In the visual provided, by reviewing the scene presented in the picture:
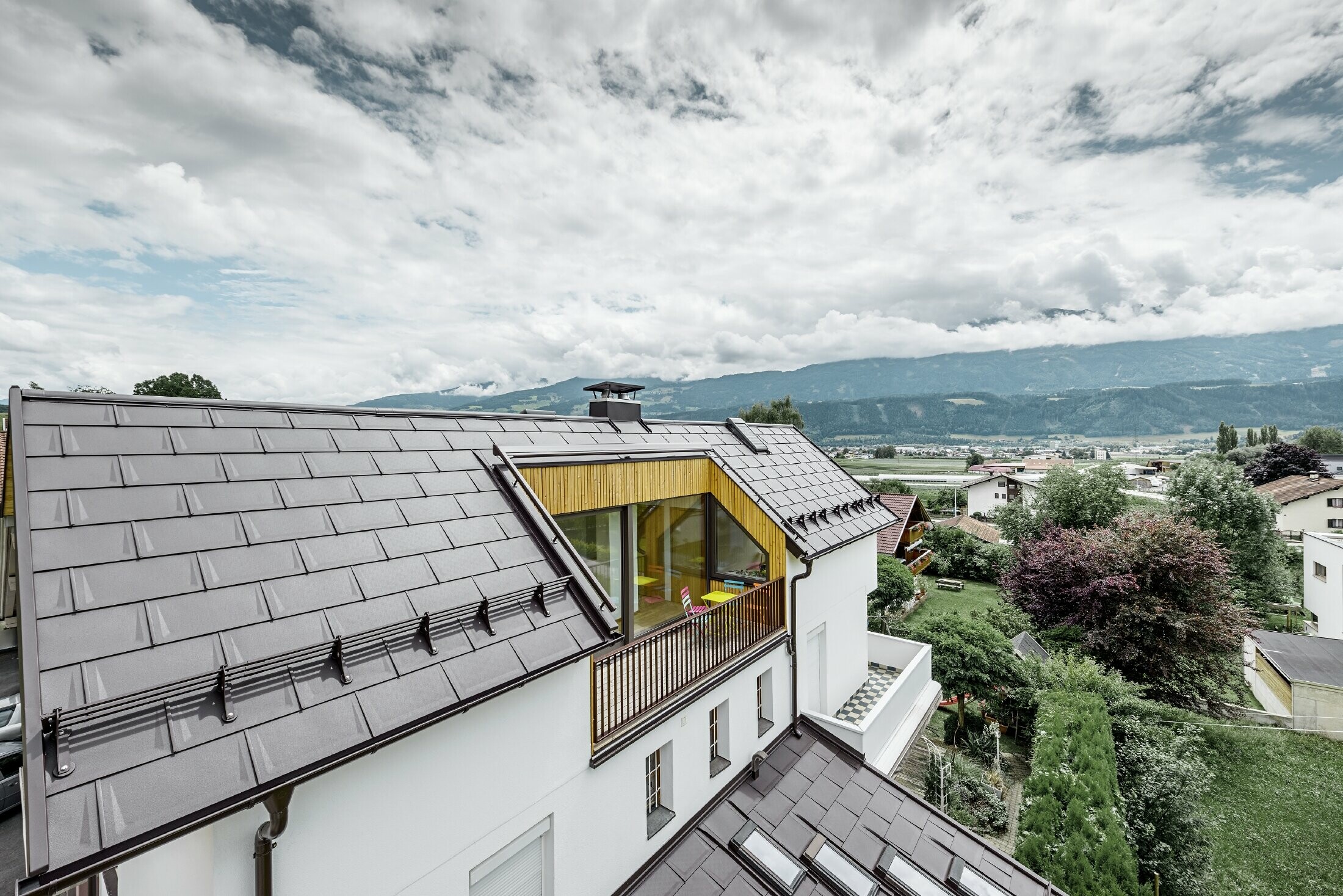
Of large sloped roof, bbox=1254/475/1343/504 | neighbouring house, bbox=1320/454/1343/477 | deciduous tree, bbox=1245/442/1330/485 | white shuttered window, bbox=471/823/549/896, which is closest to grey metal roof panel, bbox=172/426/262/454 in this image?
white shuttered window, bbox=471/823/549/896

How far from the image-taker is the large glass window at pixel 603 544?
8.49 m

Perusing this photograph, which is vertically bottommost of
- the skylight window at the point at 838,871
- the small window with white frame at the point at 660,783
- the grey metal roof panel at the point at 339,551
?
the skylight window at the point at 838,871

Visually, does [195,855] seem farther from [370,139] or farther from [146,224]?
[146,224]

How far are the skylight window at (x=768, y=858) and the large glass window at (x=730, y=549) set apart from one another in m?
4.29

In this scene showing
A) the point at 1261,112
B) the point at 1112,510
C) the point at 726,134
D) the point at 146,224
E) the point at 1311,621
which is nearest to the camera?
the point at 146,224

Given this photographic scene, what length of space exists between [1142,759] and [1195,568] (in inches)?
431

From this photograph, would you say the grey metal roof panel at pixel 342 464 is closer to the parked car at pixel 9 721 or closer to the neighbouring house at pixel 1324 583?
the parked car at pixel 9 721

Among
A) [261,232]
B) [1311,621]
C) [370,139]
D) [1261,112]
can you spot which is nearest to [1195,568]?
[1311,621]

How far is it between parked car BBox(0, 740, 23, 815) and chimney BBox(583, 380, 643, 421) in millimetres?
11387

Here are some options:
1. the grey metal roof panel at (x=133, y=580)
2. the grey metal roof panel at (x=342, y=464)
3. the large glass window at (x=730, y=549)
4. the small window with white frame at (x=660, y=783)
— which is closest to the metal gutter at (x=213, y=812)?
the grey metal roof panel at (x=133, y=580)

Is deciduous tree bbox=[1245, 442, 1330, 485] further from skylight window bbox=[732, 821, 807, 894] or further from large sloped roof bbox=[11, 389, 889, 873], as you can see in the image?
large sloped roof bbox=[11, 389, 889, 873]

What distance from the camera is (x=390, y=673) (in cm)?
432

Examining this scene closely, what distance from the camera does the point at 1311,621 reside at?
29188 millimetres

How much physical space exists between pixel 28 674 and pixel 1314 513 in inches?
2712
